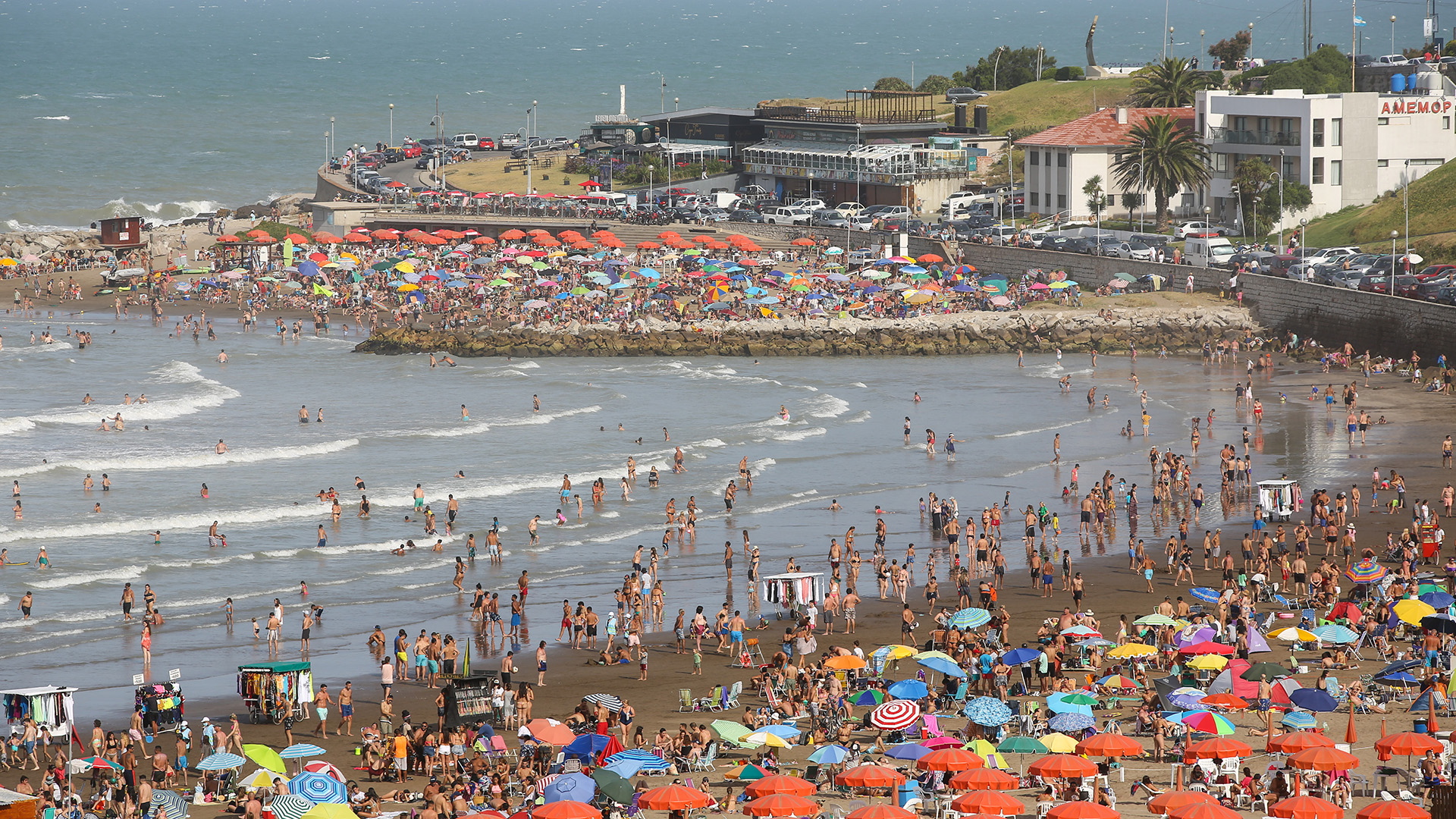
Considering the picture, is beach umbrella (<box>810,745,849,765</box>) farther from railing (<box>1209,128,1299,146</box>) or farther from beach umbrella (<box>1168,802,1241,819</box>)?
railing (<box>1209,128,1299,146</box>)

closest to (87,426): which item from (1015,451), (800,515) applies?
(800,515)

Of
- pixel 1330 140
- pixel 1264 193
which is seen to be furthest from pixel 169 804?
pixel 1330 140

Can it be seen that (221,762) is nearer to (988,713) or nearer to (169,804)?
(169,804)

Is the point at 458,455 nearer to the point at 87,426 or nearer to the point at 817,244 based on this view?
the point at 87,426

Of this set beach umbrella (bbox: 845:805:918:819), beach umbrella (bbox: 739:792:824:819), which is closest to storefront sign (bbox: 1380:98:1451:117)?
beach umbrella (bbox: 739:792:824:819)

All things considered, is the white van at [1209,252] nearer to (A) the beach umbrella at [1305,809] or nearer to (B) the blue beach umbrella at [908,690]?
(B) the blue beach umbrella at [908,690]

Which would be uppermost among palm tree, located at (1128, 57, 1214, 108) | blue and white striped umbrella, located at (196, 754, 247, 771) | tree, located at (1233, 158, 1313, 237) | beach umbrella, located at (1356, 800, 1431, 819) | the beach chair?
palm tree, located at (1128, 57, 1214, 108)
